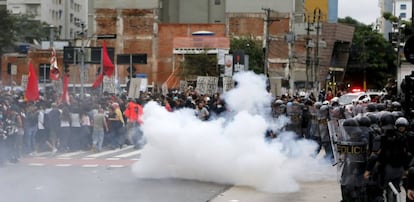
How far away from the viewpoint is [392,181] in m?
10.6

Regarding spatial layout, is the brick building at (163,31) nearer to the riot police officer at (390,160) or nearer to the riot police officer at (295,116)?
the riot police officer at (295,116)

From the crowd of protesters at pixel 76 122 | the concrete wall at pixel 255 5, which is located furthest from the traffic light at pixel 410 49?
the concrete wall at pixel 255 5

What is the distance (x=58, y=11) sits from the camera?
109 meters

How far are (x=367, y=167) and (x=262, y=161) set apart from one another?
4742mm

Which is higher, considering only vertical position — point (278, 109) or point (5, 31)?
point (5, 31)

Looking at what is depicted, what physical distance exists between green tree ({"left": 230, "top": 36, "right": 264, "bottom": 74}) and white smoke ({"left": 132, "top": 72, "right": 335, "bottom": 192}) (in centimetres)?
5595

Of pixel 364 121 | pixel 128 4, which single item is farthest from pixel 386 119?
pixel 128 4

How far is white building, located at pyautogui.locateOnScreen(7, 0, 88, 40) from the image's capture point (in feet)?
331

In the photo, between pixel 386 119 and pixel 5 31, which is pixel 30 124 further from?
pixel 5 31

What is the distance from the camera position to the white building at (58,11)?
3967 inches

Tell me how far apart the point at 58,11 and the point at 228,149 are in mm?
95763

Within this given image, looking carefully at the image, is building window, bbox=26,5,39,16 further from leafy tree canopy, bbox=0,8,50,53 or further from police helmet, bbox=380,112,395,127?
police helmet, bbox=380,112,395,127

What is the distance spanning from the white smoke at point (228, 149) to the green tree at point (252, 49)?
55.9 metres

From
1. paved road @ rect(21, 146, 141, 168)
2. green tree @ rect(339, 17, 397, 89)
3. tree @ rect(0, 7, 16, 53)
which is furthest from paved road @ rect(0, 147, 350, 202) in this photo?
green tree @ rect(339, 17, 397, 89)
